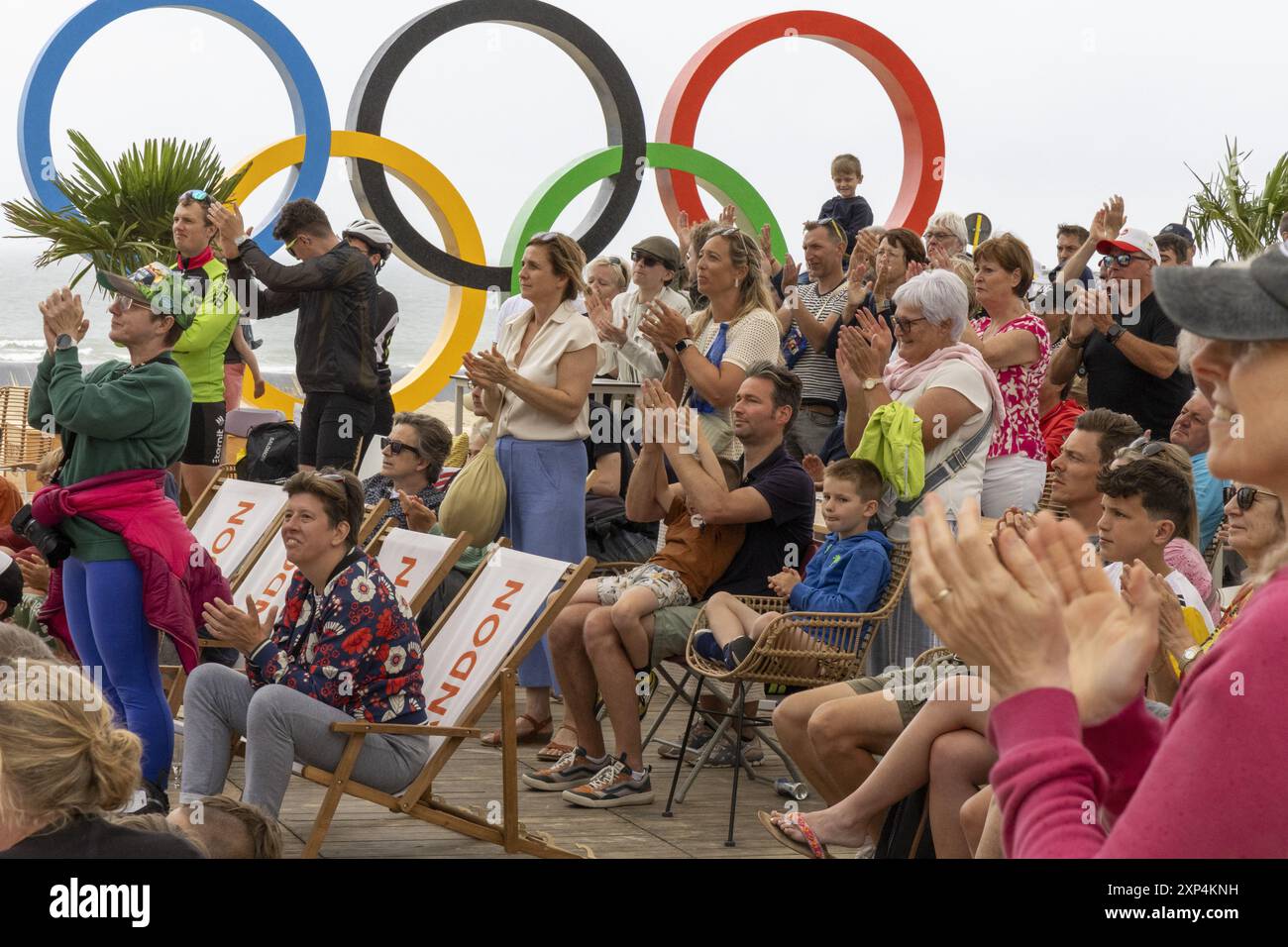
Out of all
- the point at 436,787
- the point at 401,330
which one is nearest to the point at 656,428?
the point at 436,787

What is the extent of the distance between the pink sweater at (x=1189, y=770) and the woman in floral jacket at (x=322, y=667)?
3.17 m

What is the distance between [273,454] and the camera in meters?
7.90

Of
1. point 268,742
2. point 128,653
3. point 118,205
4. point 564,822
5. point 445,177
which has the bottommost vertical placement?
point 564,822

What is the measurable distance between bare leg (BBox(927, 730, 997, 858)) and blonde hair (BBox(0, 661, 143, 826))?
2010 millimetres

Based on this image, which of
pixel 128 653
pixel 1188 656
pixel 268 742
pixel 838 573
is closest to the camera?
pixel 1188 656

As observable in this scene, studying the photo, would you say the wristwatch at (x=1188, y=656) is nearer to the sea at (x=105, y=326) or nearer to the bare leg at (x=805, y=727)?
the bare leg at (x=805, y=727)

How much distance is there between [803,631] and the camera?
16.7 feet

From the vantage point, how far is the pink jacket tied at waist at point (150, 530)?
4.95 meters

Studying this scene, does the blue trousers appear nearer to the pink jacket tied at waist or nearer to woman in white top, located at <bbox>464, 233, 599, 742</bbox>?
woman in white top, located at <bbox>464, 233, 599, 742</bbox>

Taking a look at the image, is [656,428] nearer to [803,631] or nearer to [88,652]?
[803,631]

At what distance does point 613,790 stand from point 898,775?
168 cm

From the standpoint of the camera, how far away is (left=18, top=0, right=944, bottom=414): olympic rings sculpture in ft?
37.6

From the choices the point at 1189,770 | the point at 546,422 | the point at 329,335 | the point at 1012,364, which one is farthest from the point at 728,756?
the point at 1189,770

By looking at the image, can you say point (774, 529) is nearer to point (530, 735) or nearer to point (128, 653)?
point (530, 735)
